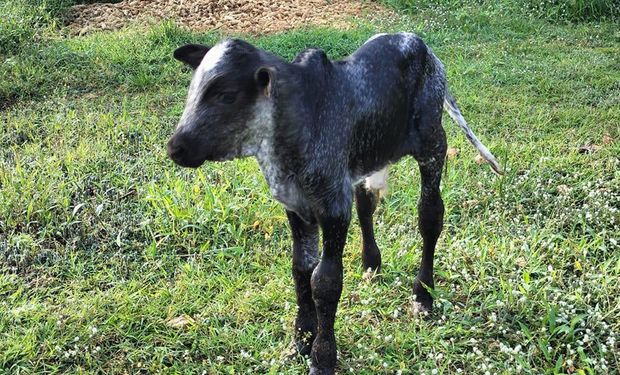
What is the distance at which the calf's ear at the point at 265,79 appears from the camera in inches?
107

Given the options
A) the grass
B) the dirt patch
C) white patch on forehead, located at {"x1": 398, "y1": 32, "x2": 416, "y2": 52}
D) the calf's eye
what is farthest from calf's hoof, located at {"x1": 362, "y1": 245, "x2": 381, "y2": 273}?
the dirt patch

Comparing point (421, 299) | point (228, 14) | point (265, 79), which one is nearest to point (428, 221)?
point (421, 299)

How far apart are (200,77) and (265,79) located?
26 centimetres

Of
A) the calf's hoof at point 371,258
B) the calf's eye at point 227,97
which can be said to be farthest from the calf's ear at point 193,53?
the calf's hoof at point 371,258

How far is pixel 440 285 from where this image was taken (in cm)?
441

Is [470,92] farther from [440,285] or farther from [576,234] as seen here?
[440,285]

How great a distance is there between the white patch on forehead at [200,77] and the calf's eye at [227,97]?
0.27 feet

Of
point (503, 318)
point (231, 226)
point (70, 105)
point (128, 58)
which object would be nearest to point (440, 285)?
point (503, 318)

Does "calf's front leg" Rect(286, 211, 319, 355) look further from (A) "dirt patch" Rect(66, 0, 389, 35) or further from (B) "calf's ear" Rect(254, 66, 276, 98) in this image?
(A) "dirt patch" Rect(66, 0, 389, 35)

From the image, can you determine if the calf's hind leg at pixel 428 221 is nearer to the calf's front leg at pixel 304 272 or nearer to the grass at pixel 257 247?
the grass at pixel 257 247

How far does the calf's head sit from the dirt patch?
20.8 ft

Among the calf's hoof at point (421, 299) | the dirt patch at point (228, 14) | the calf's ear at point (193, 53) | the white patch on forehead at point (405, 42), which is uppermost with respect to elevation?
the calf's ear at point (193, 53)

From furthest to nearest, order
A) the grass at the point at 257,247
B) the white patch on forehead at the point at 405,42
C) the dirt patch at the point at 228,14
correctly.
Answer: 1. the dirt patch at the point at 228,14
2. the grass at the point at 257,247
3. the white patch on forehead at the point at 405,42

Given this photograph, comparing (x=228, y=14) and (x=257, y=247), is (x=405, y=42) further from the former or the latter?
(x=228, y=14)
